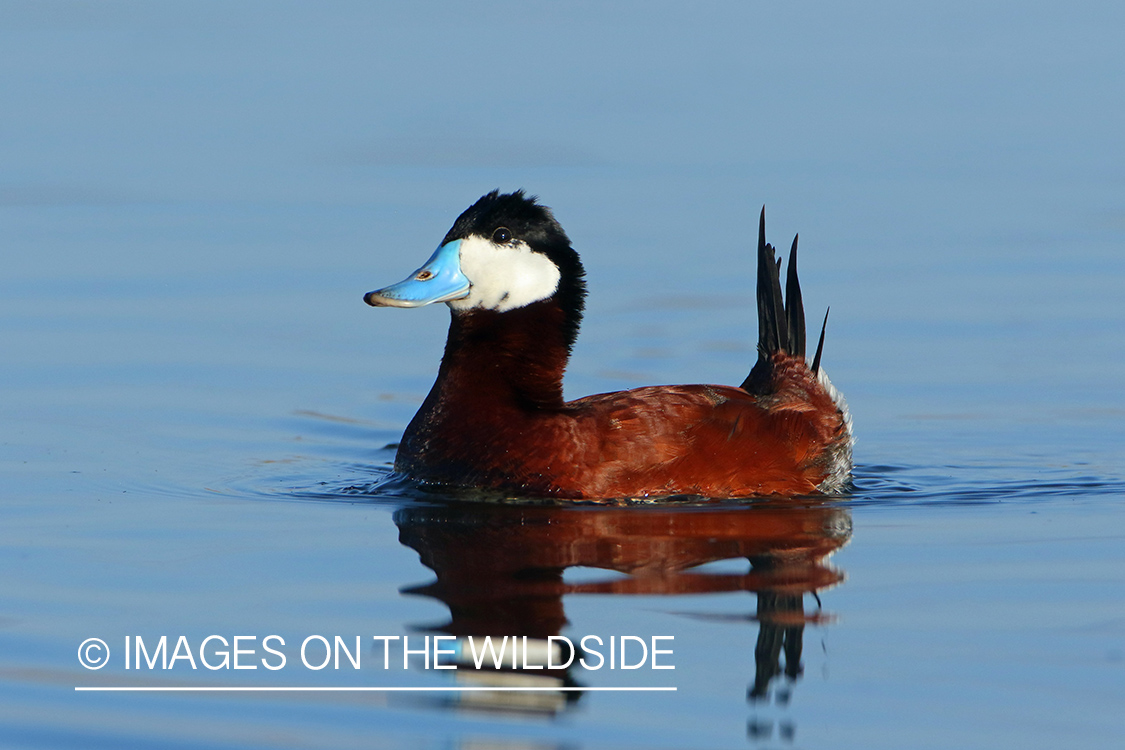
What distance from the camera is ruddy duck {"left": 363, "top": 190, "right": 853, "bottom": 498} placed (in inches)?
248

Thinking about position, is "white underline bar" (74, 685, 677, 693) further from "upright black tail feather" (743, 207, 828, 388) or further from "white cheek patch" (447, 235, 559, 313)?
"upright black tail feather" (743, 207, 828, 388)

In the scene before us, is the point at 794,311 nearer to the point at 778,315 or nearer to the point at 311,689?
the point at 778,315

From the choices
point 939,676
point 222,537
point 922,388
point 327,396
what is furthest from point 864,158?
point 939,676

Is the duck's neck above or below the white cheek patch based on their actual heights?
below

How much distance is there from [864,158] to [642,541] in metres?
7.48

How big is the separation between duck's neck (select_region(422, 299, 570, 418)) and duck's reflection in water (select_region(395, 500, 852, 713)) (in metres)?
0.51

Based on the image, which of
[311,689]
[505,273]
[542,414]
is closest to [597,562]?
[542,414]

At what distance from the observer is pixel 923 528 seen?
19.8 feet

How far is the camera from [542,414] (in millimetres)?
6457

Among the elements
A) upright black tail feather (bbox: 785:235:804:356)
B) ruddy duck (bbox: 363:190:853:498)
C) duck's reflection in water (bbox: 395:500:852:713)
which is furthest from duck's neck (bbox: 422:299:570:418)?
upright black tail feather (bbox: 785:235:804:356)

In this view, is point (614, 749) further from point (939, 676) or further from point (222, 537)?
point (222, 537)

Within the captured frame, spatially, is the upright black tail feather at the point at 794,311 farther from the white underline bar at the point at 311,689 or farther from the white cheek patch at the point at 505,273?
the white underline bar at the point at 311,689

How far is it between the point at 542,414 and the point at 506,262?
2.07ft

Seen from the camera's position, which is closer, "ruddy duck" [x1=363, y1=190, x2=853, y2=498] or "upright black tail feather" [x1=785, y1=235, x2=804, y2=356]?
"ruddy duck" [x1=363, y1=190, x2=853, y2=498]
